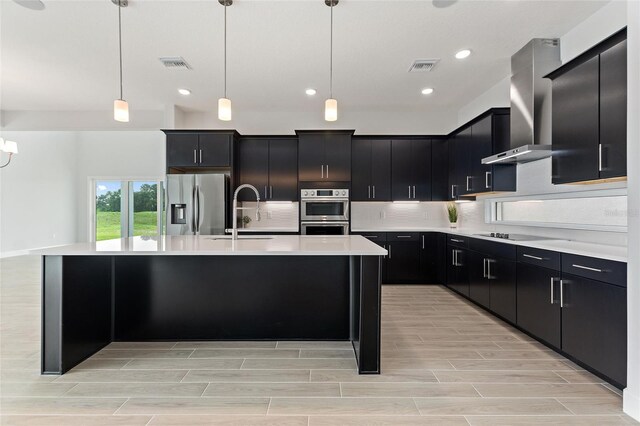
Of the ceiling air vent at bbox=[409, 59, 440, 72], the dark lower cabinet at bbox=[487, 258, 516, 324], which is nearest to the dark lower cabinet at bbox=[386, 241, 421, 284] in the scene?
the dark lower cabinet at bbox=[487, 258, 516, 324]

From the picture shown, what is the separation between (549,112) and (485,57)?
39.7 inches

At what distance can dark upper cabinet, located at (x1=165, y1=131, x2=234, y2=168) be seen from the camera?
5.43 meters

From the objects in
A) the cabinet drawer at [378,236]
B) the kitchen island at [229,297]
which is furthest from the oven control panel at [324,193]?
the kitchen island at [229,297]

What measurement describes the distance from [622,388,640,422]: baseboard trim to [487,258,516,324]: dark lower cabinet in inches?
51.4

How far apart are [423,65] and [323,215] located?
263 centimetres

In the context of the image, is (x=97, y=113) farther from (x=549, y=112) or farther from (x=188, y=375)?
(x=549, y=112)

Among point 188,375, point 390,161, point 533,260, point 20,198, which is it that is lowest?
point 188,375

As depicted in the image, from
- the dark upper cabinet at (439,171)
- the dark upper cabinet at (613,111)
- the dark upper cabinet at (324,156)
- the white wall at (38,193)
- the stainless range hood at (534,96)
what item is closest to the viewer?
the dark upper cabinet at (613,111)

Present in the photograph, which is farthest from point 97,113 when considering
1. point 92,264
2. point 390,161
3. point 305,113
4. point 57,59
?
point 390,161

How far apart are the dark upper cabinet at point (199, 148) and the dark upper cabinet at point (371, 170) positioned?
2123 millimetres

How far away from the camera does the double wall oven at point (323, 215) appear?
545 cm

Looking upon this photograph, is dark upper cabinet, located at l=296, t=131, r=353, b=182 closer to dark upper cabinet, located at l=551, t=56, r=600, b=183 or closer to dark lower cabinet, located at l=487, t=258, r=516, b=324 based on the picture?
dark lower cabinet, located at l=487, t=258, r=516, b=324

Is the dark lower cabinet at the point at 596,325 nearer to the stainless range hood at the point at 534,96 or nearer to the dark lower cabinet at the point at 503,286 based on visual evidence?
the dark lower cabinet at the point at 503,286

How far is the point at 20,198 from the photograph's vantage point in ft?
26.6
